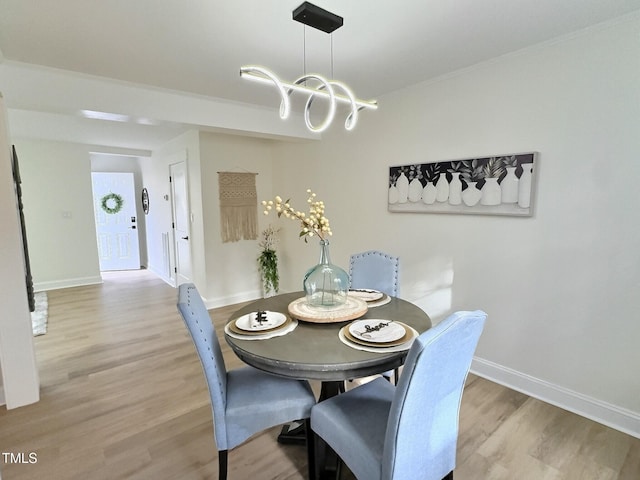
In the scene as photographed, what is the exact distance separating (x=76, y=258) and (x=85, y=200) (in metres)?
0.99

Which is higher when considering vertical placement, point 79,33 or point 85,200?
point 79,33

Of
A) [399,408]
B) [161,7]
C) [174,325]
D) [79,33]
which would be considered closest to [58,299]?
[174,325]

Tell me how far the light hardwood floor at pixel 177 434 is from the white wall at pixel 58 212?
2.97 metres

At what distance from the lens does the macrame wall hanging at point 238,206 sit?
14.0 ft

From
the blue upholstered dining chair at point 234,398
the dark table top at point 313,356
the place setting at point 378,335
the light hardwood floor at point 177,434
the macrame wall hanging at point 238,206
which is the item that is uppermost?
the macrame wall hanging at point 238,206

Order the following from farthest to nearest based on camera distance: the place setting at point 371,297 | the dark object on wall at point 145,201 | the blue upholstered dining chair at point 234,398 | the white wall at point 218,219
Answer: the dark object on wall at point 145,201, the white wall at point 218,219, the place setting at point 371,297, the blue upholstered dining chair at point 234,398

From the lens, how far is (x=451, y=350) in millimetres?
1100

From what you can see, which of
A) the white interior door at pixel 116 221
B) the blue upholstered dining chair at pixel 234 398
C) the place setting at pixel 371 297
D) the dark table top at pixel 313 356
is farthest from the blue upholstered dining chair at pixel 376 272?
the white interior door at pixel 116 221

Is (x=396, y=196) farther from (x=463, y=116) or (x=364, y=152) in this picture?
(x=463, y=116)

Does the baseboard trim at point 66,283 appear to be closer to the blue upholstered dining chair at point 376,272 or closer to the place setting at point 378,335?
the blue upholstered dining chair at point 376,272

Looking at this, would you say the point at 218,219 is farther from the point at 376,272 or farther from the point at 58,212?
the point at 58,212

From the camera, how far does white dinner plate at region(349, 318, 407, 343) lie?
145 centimetres

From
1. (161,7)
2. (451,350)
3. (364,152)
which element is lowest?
(451,350)

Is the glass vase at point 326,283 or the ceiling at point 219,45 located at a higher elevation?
the ceiling at point 219,45
